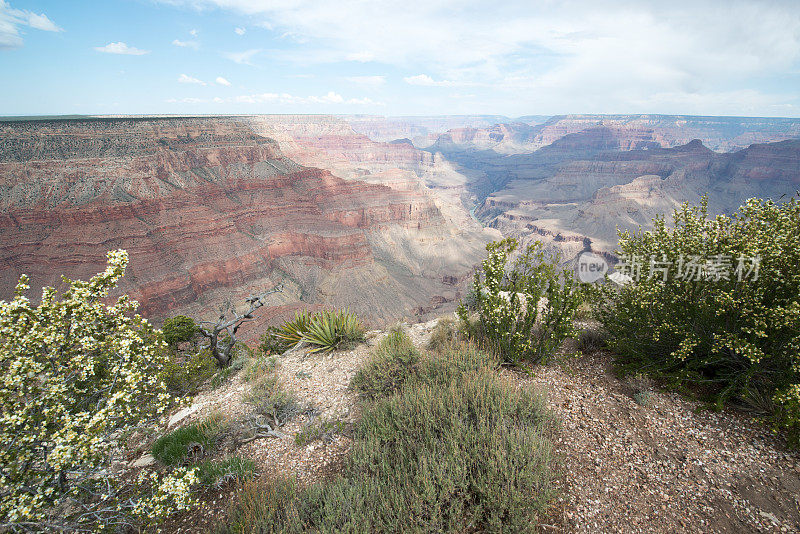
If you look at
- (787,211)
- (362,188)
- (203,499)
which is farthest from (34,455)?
(362,188)

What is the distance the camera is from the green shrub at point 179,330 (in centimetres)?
1353

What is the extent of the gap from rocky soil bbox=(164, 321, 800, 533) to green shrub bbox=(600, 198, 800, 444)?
0.45 m

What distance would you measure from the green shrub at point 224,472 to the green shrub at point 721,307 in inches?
247

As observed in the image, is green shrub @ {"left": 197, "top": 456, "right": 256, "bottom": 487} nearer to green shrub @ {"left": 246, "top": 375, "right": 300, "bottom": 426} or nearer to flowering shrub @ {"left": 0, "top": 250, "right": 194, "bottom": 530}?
flowering shrub @ {"left": 0, "top": 250, "right": 194, "bottom": 530}

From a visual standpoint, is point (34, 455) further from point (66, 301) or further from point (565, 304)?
point (565, 304)

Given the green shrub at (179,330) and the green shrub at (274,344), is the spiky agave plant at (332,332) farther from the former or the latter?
the green shrub at (179,330)

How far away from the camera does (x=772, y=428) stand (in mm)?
4016

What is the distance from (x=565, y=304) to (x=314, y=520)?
5164 millimetres

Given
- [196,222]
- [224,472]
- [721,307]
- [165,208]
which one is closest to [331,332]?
[224,472]

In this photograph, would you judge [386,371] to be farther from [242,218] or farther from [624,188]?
[624,188]

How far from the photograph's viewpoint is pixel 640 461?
405 centimetres

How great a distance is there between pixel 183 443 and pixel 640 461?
21.9 feet

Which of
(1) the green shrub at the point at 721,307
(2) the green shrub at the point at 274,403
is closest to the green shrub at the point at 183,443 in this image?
(2) the green shrub at the point at 274,403

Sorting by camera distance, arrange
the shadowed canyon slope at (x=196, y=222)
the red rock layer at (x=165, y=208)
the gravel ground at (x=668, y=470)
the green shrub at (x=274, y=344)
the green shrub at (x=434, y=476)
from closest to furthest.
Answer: the green shrub at (x=434, y=476), the gravel ground at (x=668, y=470), the green shrub at (x=274, y=344), the red rock layer at (x=165, y=208), the shadowed canyon slope at (x=196, y=222)
